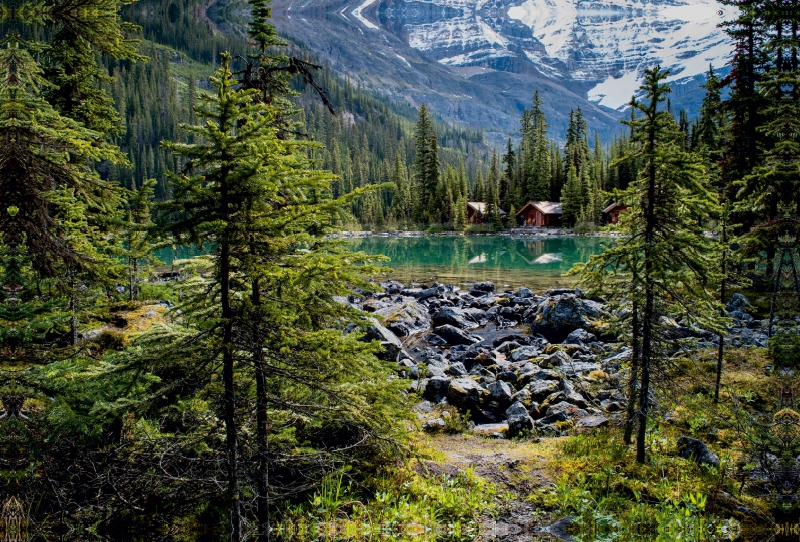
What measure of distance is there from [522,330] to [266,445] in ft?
56.3

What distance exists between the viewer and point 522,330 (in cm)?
2038

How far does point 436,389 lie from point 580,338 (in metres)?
8.04

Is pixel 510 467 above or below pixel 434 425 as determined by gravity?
above

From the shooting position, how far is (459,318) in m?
21.4

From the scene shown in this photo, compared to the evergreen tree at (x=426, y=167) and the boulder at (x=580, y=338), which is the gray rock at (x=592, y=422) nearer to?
the boulder at (x=580, y=338)

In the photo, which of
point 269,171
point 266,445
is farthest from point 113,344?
point 269,171

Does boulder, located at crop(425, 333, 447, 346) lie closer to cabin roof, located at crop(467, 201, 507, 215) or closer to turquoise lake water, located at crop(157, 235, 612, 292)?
turquoise lake water, located at crop(157, 235, 612, 292)

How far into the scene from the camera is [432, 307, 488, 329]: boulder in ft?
69.5

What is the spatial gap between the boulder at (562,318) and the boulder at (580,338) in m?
0.70

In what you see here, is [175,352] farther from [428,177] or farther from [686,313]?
[428,177]

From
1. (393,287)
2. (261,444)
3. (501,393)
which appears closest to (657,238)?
(501,393)

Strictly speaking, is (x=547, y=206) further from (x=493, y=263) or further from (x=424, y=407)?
(x=424, y=407)

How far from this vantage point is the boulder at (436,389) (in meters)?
11.3

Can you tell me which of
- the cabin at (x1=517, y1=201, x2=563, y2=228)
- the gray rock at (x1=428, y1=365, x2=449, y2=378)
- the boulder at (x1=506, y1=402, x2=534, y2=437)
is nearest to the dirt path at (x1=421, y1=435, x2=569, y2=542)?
the boulder at (x1=506, y1=402, x2=534, y2=437)
